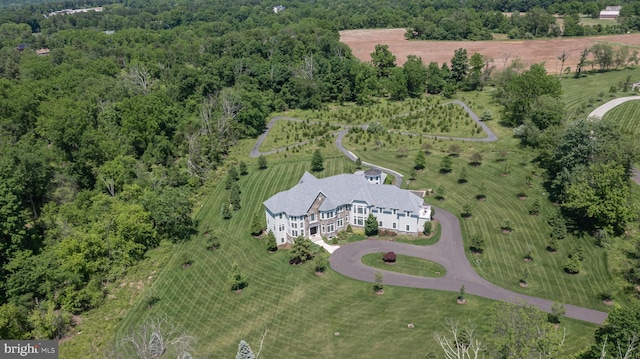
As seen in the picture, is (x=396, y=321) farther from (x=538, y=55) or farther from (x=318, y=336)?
(x=538, y=55)

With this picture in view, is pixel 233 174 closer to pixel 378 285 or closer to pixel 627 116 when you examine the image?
pixel 378 285

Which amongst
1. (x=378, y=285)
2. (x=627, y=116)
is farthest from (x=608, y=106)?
(x=378, y=285)

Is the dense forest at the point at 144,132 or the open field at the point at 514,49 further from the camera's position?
the open field at the point at 514,49

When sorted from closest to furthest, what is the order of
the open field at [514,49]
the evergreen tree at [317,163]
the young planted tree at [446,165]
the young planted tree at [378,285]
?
the young planted tree at [378,285]
the young planted tree at [446,165]
the evergreen tree at [317,163]
the open field at [514,49]

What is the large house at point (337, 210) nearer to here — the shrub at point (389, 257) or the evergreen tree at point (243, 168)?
the shrub at point (389, 257)

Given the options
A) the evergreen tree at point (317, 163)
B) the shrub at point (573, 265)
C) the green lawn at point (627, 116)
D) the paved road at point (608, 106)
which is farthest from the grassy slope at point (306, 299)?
the paved road at point (608, 106)

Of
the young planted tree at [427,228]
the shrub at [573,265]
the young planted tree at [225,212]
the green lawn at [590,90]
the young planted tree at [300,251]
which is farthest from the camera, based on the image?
the green lawn at [590,90]

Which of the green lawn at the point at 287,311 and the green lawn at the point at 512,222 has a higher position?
the green lawn at the point at 512,222

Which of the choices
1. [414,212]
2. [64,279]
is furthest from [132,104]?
[414,212]
